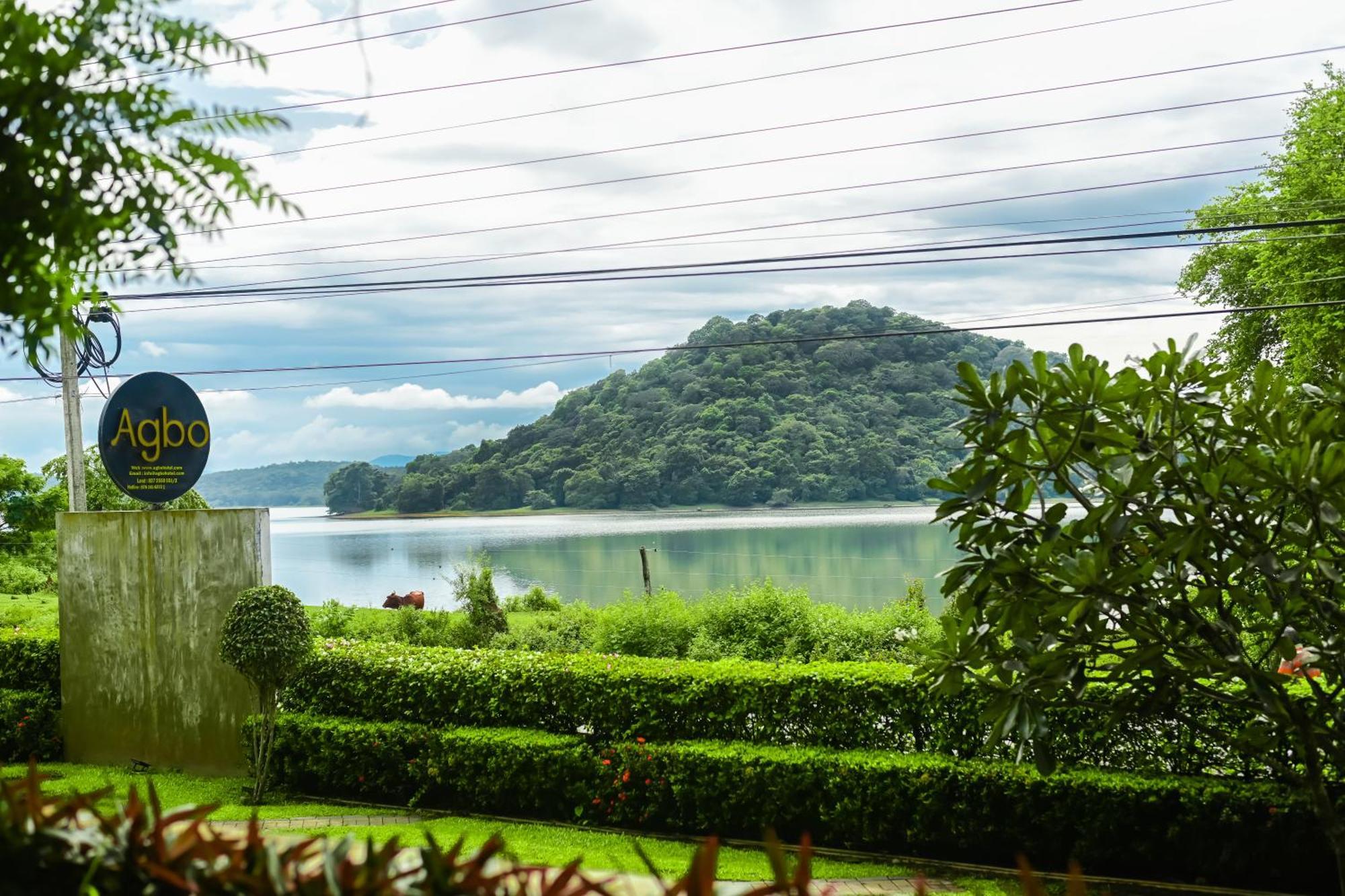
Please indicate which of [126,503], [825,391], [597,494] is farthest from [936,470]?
[126,503]

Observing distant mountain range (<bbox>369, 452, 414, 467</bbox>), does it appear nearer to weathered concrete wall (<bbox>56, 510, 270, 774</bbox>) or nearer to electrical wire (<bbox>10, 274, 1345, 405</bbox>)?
electrical wire (<bbox>10, 274, 1345, 405</bbox>)

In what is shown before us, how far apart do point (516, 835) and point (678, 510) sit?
1274 inches

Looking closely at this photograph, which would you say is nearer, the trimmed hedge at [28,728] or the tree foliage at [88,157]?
the tree foliage at [88,157]

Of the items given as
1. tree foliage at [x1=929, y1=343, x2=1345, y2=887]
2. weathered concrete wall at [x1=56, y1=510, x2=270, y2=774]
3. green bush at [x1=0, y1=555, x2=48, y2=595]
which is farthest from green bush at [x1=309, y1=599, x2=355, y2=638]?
tree foliage at [x1=929, y1=343, x2=1345, y2=887]

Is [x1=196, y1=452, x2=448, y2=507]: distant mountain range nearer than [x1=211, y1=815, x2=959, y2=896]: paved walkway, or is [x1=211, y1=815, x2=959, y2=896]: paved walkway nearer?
[x1=211, y1=815, x2=959, y2=896]: paved walkway

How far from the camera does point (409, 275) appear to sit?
14.3 meters

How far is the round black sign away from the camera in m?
8.88

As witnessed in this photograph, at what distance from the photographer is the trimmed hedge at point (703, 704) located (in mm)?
6504

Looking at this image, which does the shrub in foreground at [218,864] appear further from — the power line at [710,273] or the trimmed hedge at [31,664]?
the power line at [710,273]

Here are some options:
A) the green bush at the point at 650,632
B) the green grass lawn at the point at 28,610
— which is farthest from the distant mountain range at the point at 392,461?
the green bush at the point at 650,632

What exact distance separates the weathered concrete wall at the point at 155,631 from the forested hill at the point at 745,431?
85.4ft

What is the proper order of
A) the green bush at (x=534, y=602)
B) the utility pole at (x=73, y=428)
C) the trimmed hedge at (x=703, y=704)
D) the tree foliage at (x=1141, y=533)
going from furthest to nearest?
the green bush at (x=534, y=602) < the utility pole at (x=73, y=428) < the trimmed hedge at (x=703, y=704) < the tree foliage at (x=1141, y=533)

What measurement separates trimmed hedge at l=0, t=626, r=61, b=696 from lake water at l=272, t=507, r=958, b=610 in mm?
5791

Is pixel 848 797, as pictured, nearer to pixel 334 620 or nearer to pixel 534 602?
pixel 334 620
